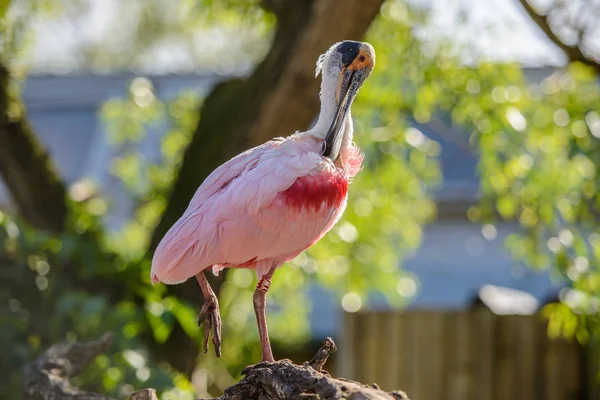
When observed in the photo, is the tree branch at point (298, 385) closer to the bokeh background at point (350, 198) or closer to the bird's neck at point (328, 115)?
the bird's neck at point (328, 115)

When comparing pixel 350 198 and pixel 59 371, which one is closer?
pixel 59 371

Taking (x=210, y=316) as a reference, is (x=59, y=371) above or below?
below

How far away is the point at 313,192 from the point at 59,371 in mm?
1346

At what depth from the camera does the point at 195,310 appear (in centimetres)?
610

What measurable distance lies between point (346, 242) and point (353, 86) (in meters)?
4.20

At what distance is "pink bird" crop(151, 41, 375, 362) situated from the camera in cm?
345

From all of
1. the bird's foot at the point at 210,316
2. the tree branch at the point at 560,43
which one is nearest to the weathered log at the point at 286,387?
the bird's foot at the point at 210,316

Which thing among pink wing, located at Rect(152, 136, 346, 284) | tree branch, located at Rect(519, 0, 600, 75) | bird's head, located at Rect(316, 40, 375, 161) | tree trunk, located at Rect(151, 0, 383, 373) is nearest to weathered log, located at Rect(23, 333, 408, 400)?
pink wing, located at Rect(152, 136, 346, 284)

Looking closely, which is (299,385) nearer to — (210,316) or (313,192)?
(210,316)

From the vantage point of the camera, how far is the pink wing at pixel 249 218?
3436 mm

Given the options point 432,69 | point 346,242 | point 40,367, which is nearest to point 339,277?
point 346,242

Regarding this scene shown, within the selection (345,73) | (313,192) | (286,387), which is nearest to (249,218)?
(313,192)

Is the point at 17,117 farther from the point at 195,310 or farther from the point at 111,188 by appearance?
the point at 111,188

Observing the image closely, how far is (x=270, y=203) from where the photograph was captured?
353cm
